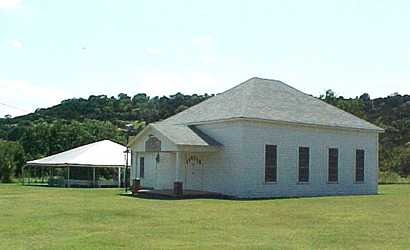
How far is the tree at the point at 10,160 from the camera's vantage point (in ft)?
194

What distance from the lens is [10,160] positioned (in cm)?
→ 5994

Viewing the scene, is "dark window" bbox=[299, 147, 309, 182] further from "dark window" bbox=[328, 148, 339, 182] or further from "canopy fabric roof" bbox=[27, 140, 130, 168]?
"canopy fabric roof" bbox=[27, 140, 130, 168]

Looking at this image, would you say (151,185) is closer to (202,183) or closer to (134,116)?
(202,183)

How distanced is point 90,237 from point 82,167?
3526cm

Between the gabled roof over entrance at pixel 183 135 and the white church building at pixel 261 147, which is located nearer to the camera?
the gabled roof over entrance at pixel 183 135

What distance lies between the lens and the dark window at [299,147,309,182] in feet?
121

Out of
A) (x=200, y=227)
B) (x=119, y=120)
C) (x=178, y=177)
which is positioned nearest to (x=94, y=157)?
(x=178, y=177)

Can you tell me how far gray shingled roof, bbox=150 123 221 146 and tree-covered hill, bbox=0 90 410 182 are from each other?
28918 mm

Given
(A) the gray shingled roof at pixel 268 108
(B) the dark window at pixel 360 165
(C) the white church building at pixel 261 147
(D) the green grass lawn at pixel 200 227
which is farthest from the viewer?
(B) the dark window at pixel 360 165

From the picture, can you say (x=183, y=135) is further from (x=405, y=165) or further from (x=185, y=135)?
(x=405, y=165)

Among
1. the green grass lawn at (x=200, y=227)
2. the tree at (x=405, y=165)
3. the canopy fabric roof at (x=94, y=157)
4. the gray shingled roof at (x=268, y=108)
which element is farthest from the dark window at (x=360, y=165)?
the tree at (x=405, y=165)

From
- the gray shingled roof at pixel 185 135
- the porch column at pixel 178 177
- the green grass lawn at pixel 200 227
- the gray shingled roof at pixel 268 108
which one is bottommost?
the green grass lawn at pixel 200 227

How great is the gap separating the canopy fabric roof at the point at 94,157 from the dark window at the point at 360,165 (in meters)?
17.1

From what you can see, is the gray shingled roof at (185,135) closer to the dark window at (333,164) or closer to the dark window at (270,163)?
the dark window at (270,163)
